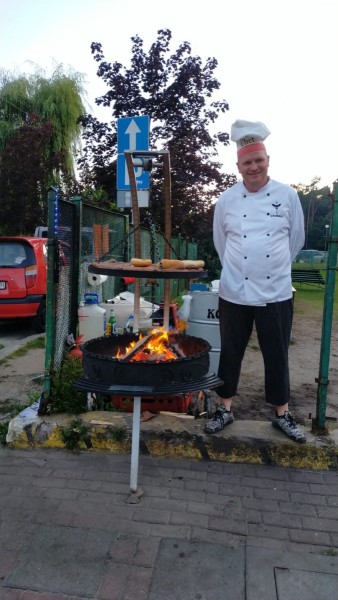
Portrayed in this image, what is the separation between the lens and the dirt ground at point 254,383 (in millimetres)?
4480

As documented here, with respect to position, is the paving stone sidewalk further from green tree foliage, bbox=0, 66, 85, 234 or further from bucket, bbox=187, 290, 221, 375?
green tree foliage, bbox=0, 66, 85, 234

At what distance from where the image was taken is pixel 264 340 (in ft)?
11.0

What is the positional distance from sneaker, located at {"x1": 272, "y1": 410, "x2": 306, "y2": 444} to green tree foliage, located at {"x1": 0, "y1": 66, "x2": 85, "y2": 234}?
32.5 feet

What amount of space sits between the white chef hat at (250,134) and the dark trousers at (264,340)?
1.09 m

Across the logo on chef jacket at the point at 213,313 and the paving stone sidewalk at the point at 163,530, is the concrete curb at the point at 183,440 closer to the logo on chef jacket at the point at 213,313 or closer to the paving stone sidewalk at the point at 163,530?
the paving stone sidewalk at the point at 163,530

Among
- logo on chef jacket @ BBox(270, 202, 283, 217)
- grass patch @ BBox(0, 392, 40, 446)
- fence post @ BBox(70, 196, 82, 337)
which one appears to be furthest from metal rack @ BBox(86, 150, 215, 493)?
grass patch @ BBox(0, 392, 40, 446)

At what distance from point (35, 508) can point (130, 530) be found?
2.01 ft

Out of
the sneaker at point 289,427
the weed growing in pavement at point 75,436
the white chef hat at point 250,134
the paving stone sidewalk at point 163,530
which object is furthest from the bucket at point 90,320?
the white chef hat at point 250,134

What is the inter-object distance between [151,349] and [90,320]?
169cm

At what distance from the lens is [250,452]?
10.8 feet

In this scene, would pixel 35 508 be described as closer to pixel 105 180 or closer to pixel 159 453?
pixel 159 453

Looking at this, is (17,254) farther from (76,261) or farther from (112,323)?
(76,261)

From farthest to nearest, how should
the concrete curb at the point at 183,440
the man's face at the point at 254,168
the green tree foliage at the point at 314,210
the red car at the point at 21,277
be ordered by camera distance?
the green tree foliage at the point at 314,210
the red car at the point at 21,277
the concrete curb at the point at 183,440
the man's face at the point at 254,168

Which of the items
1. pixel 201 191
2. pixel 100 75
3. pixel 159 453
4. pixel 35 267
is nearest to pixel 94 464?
pixel 159 453
